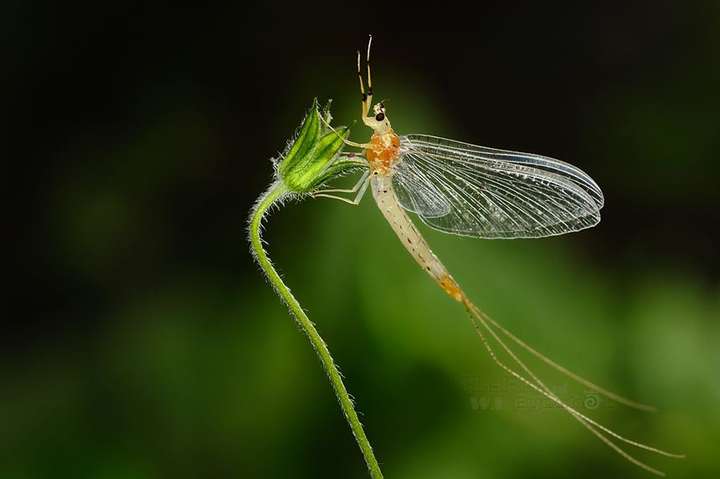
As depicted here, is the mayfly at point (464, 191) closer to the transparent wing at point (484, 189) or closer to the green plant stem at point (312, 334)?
the transparent wing at point (484, 189)

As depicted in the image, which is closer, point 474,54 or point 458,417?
point 458,417

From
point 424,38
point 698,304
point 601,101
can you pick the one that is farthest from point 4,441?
point 601,101

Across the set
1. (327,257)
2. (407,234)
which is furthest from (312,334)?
(327,257)

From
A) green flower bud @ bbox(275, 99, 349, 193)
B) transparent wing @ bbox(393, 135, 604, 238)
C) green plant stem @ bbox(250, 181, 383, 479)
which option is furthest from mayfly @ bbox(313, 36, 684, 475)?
green plant stem @ bbox(250, 181, 383, 479)

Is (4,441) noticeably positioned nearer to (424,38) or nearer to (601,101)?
(424,38)

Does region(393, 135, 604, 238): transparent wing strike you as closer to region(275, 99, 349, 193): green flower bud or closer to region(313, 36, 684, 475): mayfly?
region(313, 36, 684, 475): mayfly

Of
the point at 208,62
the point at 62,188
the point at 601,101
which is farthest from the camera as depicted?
the point at 601,101

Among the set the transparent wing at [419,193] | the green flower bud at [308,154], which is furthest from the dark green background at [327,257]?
the green flower bud at [308,154]
